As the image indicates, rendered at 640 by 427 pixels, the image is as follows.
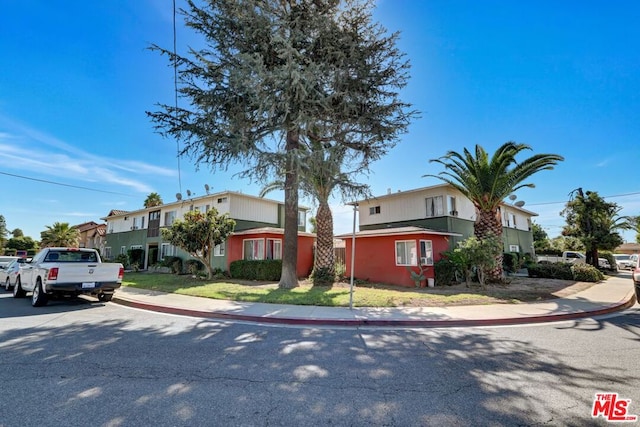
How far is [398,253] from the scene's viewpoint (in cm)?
1700

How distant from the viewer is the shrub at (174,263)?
75.9 ft

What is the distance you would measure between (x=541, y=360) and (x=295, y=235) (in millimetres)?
10826

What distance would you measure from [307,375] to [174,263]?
2256 centimetres

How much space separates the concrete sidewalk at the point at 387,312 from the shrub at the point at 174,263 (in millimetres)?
12813

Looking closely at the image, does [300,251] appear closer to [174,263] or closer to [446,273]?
[446,273]

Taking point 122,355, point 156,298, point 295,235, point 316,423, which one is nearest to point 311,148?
point 295,235

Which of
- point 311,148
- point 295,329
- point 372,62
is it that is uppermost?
point 372,62

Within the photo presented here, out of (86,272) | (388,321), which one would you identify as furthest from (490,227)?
(86,272)

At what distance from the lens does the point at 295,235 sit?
47.0 ft

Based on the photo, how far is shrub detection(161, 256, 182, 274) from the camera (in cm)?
2314

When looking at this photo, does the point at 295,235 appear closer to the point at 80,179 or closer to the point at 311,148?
the point at 311,148

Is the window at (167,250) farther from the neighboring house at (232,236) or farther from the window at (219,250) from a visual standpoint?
the window at (219,250)

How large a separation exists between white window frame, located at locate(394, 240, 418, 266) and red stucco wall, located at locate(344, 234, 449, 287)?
200 millimetres

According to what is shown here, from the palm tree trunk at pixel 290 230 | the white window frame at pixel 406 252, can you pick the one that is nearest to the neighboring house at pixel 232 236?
the palm tree trunk at pixel 290 230
